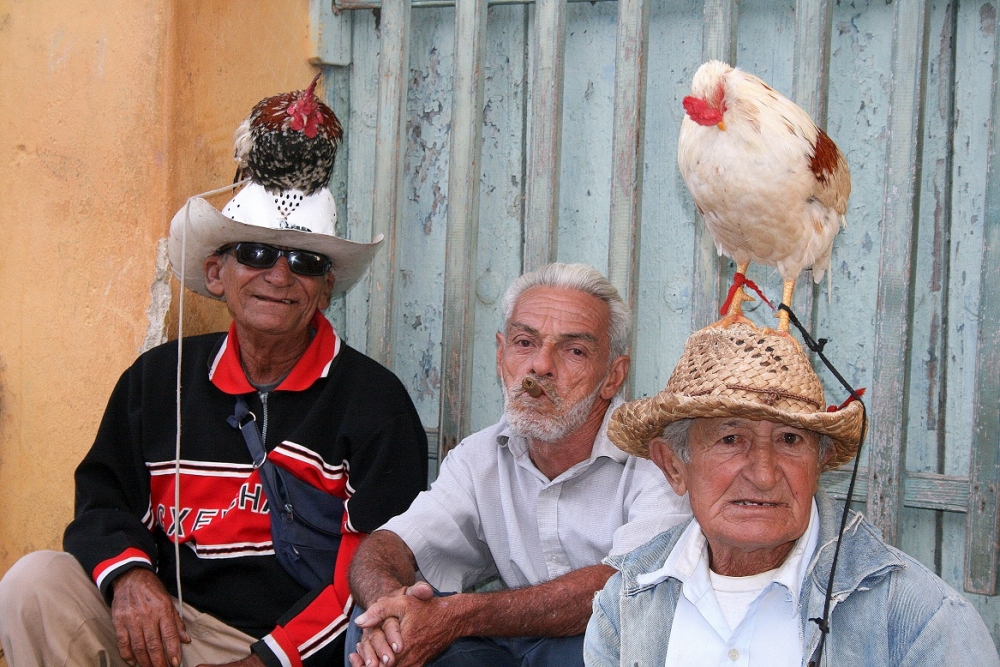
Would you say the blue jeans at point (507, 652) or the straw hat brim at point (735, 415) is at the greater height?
A: the straw hat brim at point (735, 415)

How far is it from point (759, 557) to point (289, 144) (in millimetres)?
1987

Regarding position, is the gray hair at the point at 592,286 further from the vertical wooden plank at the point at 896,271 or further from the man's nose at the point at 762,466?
the man's nose at the point at 762,466

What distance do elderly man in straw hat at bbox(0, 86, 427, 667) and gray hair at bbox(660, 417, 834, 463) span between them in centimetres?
109

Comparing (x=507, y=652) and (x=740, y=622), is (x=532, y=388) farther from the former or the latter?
(x=740, y=622)

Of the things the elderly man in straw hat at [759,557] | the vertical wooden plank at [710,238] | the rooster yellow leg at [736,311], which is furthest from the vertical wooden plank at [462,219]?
the elderly man in straw hat at [759,557]

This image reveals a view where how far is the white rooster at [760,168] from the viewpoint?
7.59ft

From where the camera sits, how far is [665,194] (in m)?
3.41

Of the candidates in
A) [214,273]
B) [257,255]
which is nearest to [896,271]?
[257,255]

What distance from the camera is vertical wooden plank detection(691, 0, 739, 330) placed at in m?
3.02

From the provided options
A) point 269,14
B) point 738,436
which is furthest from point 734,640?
point 269,14

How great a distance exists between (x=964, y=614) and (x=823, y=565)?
0.25 m

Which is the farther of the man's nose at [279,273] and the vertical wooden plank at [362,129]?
the vertical wooden plank at [362,129]

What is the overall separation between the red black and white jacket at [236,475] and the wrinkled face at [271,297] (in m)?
0.11

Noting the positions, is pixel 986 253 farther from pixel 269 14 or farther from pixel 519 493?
pixel 269 14
